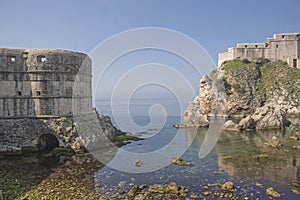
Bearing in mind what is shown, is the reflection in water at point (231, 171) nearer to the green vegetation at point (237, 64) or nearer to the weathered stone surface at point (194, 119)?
the weathered stone surface at point (194, 119)

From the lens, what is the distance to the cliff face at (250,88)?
165ft

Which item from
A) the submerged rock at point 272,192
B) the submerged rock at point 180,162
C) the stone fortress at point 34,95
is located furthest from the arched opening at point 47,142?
the submerged rock at point 272,192

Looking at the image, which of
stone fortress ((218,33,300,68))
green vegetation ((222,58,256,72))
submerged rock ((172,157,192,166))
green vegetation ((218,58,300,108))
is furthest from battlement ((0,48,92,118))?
stone fortress ((218,33,300,68))

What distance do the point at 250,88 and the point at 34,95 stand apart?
44.9m

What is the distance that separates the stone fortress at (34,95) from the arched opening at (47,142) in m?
0.13

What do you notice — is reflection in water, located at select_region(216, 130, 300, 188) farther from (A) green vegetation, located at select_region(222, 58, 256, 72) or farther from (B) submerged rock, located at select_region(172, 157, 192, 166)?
(A) green vegetation, located at select_region(222, 58, 256, 72)

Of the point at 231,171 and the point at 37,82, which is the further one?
the point at 37,82

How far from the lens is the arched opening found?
22028 mm

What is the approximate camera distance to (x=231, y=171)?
16344 millimetres

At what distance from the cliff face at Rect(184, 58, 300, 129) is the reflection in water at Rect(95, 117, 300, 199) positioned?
2536 cm

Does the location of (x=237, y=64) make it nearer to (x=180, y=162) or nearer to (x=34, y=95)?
(x=180, y=162)

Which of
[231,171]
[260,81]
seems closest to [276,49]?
[260,81]

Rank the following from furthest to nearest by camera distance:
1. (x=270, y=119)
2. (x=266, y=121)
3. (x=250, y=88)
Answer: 1. (x=250, y=88)
2. (x=270, y=119)
3. (x=266, y=121)

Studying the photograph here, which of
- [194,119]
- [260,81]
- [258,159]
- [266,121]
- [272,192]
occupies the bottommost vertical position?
[272,192]
